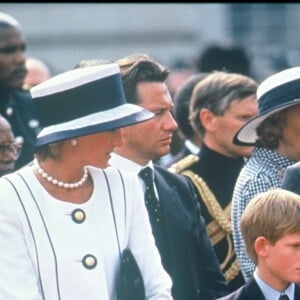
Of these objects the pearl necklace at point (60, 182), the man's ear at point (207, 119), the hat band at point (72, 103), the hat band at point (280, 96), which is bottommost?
the man's ear at point (207, 119)

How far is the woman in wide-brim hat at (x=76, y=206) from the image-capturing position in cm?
703

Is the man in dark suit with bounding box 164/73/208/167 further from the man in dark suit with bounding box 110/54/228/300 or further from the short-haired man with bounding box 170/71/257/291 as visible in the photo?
the man in dark suit with bounding box 110/54/228/300

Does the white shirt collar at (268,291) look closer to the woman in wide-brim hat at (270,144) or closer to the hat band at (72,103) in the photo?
the woman in wide-brim hat at (270,144)

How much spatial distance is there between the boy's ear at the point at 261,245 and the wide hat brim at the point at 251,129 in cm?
94

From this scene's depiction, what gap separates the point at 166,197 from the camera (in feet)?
27.0

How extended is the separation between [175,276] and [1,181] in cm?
130

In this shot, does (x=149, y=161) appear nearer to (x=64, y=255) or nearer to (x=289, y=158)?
(x=289, y=158)

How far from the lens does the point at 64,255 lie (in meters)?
7.06

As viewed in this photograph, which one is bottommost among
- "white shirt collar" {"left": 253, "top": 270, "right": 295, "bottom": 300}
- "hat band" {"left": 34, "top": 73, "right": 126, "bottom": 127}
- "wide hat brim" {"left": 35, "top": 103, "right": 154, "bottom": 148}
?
"white shirt collar" {"left": 253, "top": 270, "right": 295, "bottom": 300}

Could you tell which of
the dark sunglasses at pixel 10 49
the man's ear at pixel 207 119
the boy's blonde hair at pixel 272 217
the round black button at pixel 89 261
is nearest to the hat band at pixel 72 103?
the round black button at pixel 89 261

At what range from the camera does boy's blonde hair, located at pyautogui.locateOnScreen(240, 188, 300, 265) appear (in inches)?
291

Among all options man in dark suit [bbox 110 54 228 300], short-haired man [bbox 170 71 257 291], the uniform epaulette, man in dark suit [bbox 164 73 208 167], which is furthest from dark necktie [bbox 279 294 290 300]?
man in dark suit [bbox 164 73 208 167]

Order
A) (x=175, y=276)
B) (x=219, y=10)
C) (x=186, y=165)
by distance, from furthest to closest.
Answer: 1. (x=219, y=10)
2. (x=186, y=165)
3. (x=175, y=276)

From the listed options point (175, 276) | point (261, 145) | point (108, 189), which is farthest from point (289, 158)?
point (108, 189)
